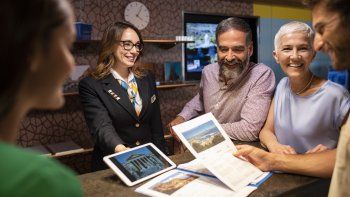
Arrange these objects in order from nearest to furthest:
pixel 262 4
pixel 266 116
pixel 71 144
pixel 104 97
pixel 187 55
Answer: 1. pixel 266 116
2. pixel 104 97
3. pixel 71 144
4. pixel 187 55
5. pixel 262 4

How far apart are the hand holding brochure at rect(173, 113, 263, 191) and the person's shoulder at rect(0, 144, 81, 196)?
0.87 m

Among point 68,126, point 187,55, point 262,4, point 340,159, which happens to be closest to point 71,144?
point 68,126

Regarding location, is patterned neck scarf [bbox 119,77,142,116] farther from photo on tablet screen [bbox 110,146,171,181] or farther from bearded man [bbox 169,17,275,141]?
photo on tablet screen [bbox 110,146,171,181]

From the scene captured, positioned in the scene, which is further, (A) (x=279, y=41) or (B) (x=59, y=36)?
(A) (x=279, y=41)

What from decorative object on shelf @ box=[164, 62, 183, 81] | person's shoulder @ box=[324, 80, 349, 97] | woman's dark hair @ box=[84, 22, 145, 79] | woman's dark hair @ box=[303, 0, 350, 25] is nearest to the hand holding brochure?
person's shoulder @ box=[324, 80, 349, 97]

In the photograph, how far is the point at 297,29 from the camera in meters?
1.69

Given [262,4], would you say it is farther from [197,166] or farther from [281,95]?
[197,166]

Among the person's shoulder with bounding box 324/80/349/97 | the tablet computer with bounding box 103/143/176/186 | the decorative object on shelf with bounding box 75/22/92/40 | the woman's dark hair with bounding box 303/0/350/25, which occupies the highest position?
the decorative object on shelf with bounding box 75/22/92/40

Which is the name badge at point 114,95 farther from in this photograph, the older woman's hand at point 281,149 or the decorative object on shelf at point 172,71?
the decorative object on shelf at point 172,71

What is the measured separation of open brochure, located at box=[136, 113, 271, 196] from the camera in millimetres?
1216

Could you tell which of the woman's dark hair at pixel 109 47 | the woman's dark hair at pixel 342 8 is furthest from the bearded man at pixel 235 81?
the woman's dark hair at pixel 342 8

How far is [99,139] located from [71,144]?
5.43ft

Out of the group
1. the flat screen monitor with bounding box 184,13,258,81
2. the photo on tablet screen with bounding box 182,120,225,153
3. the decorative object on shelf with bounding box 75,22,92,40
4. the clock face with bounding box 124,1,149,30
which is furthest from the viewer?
the flat screen monitor with bounding box 184,13,258,81

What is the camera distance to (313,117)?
5.18 ft
